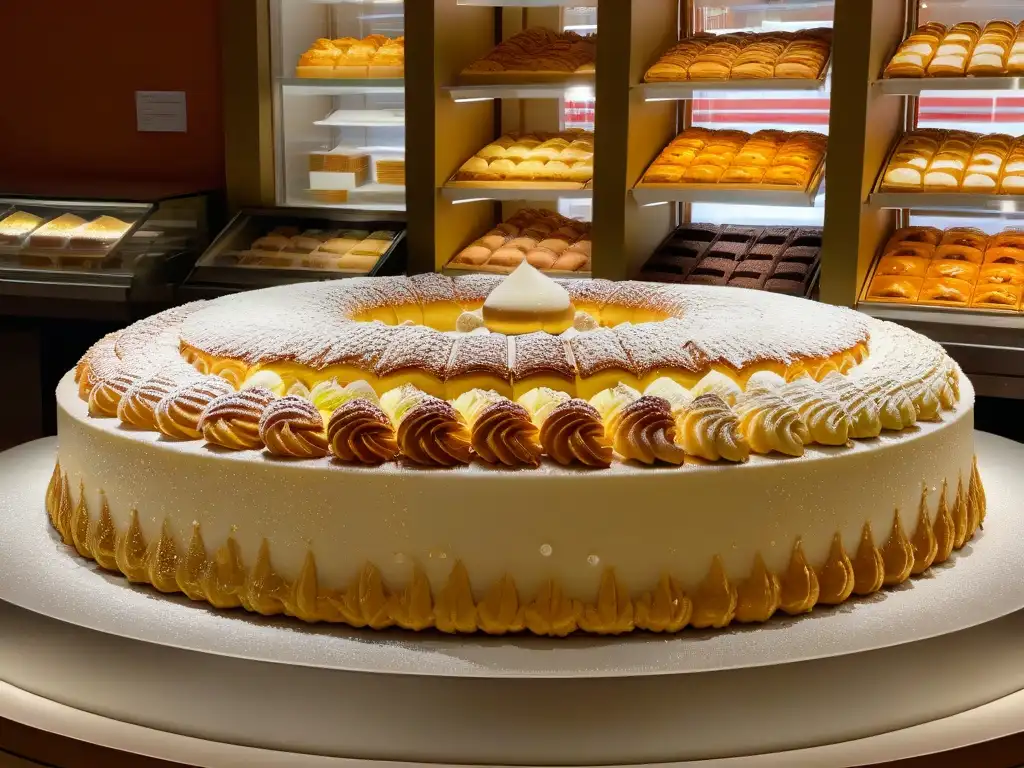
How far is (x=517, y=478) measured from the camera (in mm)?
1815

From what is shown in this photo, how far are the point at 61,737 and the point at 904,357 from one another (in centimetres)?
173

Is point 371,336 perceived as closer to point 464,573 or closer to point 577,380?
point 577,380

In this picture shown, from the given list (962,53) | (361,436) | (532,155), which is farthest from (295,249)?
(361,436)

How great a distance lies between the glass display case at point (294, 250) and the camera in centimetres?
468

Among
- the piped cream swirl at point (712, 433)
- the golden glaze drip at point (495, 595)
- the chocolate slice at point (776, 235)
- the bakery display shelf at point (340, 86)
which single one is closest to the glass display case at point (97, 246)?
the bakery display shelf at point (340, 86)

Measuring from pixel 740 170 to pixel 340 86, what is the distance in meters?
1.70

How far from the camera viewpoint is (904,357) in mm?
2475

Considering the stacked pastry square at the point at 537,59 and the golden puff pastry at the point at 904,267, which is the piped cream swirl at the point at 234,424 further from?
the stacked pastry square at the point at 537,59

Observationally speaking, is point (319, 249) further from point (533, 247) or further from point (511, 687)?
point (511, 687)

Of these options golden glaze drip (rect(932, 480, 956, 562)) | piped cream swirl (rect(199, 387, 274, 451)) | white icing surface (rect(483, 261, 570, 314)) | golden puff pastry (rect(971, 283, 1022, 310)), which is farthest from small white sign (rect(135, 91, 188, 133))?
golden glaze drip (rect(932, 480, 956, 562))

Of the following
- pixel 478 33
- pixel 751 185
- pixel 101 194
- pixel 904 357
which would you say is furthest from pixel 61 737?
pixel 478 33

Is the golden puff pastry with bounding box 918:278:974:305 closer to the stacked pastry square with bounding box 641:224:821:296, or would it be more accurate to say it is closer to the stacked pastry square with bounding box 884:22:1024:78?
the stacked pastry square with bounding box 641:224:821:296

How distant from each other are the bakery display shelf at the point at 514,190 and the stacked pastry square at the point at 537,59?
409mm

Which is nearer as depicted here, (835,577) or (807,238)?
(835,577)
